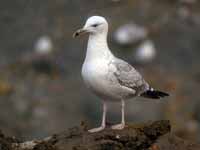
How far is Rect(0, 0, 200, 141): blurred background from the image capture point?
2198cm

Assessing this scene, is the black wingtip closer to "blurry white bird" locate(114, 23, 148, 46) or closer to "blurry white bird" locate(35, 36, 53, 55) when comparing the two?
"blurry white bird" locate(35, 36, 53, 55)

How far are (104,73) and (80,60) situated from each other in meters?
13.9

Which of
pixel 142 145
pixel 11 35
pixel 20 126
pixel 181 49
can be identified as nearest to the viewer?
pixel 142 145

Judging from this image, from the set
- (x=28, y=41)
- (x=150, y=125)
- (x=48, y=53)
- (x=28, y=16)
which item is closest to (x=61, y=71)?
(x=48, y=53)

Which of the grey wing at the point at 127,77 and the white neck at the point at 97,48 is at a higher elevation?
the white neck at the point at 97,48

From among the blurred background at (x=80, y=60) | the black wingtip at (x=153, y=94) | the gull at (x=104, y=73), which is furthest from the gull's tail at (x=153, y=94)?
the blurred background at (x=80, y=60)

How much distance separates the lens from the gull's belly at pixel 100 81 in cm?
1177

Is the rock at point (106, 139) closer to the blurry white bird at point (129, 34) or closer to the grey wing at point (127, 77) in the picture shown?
the grey wing at point (127, 77)

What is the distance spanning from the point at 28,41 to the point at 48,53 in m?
2.00

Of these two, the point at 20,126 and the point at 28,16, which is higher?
the point at 28,16

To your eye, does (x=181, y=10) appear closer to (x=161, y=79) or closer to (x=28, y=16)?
(x=28, y=16)

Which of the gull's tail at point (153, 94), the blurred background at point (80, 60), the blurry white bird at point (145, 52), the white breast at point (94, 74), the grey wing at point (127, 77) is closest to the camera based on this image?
the white breast at point (94, 74)

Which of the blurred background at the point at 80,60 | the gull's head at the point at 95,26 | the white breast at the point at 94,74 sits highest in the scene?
the gull's head at the point at 95,26

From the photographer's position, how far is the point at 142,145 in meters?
11.4
